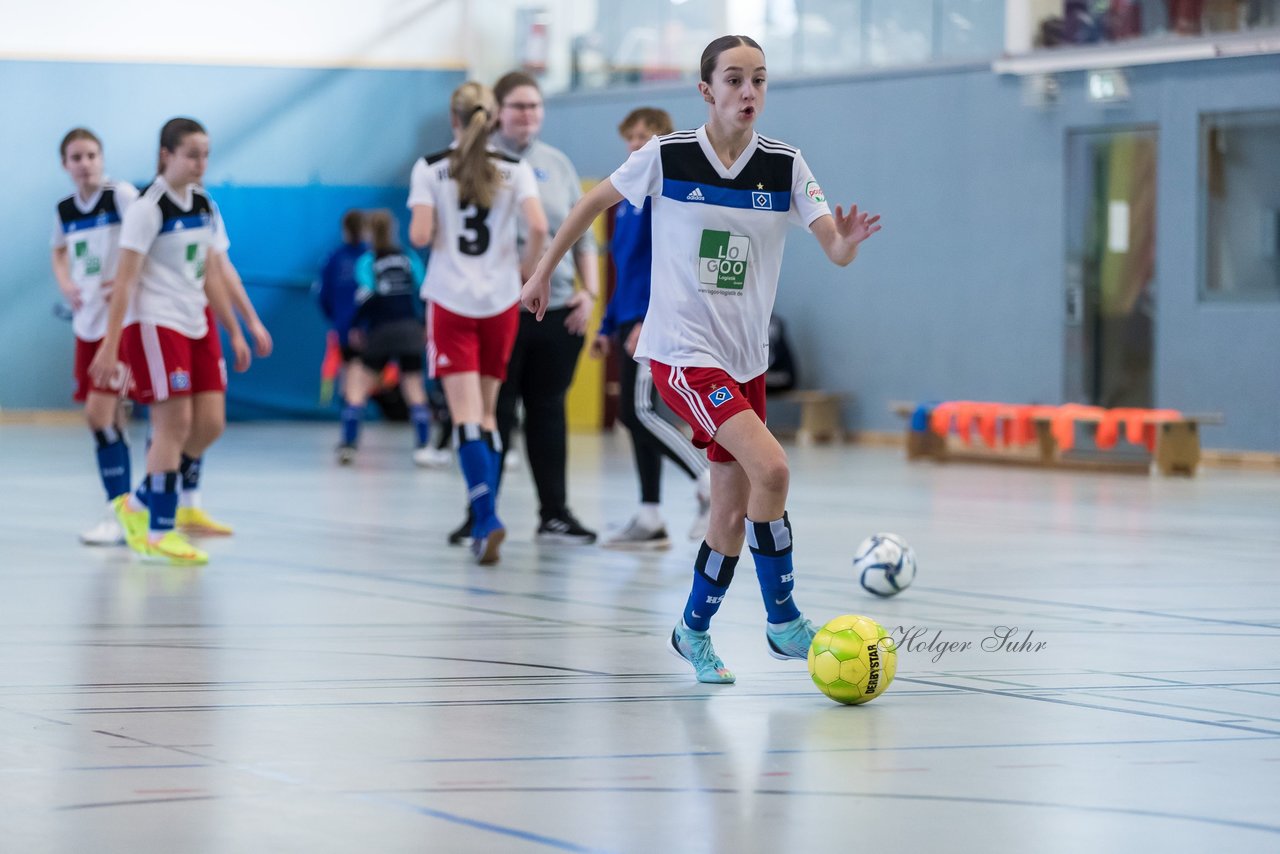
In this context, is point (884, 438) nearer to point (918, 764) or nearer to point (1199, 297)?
point (1199, 297)

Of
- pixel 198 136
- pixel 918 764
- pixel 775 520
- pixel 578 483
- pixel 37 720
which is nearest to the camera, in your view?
pixel 918 764

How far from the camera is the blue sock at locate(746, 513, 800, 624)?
493cm

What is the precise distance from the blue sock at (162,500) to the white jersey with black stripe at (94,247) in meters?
1.24

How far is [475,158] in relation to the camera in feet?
25.5

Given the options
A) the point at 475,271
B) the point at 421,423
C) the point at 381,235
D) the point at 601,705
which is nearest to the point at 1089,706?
the point at 601,705

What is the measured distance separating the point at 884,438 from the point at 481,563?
34.4 feet

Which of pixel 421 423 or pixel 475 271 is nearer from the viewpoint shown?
pixel 475 271

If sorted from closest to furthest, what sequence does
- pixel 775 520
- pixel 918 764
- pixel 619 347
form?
pixel 918 764, pixel 775 520, pixel 619 347

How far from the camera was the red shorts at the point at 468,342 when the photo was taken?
769cm

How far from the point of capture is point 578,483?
12.5 m

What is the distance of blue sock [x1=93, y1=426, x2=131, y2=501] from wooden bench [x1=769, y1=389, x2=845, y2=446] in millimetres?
9634

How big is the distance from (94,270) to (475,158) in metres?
2.02

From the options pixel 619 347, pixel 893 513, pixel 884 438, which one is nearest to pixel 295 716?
pixel 619 347

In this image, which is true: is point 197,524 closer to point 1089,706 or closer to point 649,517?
point 649,517
